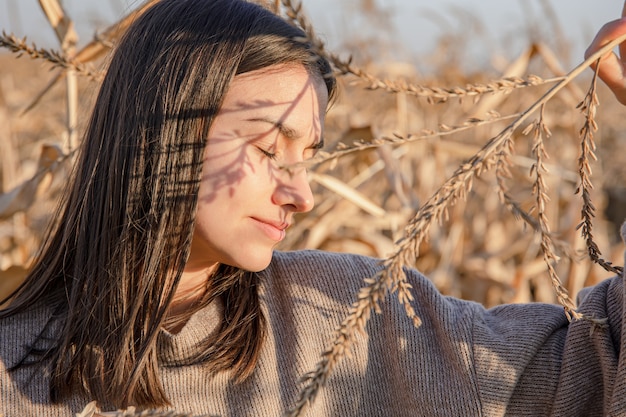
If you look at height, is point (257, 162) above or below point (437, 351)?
above

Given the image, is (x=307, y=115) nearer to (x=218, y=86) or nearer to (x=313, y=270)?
(x=218, y=86)

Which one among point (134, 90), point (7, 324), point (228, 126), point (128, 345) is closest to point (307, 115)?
point (228, 126)

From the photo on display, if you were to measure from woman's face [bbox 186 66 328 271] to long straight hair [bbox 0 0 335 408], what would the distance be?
3 cm

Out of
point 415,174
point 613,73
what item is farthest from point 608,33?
point 415,174

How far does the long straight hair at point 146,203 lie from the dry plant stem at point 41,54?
0.17 feet

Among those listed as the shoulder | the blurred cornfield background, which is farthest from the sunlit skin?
the shoulder

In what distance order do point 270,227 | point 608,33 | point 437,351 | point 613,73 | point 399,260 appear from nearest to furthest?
point 399,260
point 608,33
point 613,73
point 270,227
point 437,351

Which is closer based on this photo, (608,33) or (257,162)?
(608,33)

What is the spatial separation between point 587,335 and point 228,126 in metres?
0.66

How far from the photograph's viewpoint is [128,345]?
131 cm

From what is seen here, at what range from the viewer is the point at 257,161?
1.21 metres

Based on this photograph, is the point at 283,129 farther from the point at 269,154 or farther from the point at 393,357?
the point at 393,357

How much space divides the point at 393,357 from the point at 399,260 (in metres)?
0.75

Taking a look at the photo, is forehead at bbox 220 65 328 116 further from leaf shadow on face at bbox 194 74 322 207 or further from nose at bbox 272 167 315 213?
nose at bbox 272 167 315 213
